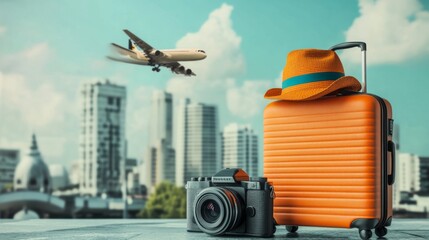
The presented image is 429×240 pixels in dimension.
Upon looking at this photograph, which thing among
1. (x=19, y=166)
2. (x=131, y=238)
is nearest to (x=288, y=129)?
(x=131, y=238)

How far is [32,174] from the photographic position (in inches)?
2965

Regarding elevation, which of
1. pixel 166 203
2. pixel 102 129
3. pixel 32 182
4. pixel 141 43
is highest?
pixel 102 129

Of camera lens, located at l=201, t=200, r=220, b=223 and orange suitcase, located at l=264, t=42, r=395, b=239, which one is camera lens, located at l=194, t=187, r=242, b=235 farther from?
orange suitcase, located at l=264, t=42, r=395, b=239

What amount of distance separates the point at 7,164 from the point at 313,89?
301ft

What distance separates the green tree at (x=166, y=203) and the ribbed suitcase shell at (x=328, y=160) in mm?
41737

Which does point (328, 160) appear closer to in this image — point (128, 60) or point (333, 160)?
point (333, 160)

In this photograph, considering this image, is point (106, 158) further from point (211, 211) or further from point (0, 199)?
point (211, 211)

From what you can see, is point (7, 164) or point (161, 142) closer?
point (161, 142)

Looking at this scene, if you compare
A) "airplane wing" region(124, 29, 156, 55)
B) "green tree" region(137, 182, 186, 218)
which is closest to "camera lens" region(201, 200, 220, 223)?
"airplane wing" region(124, 29, 156, 55)

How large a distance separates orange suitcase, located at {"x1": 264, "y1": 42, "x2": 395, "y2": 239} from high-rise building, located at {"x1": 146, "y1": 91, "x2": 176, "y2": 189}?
72976mm

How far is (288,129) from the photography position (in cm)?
343

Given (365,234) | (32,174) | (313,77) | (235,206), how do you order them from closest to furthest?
(365,234)
(235,206)
(313,77)
(32,174)

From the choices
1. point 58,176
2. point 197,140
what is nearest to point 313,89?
point 197,140

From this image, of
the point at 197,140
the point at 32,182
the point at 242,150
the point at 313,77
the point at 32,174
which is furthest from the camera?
the point at 32,174
